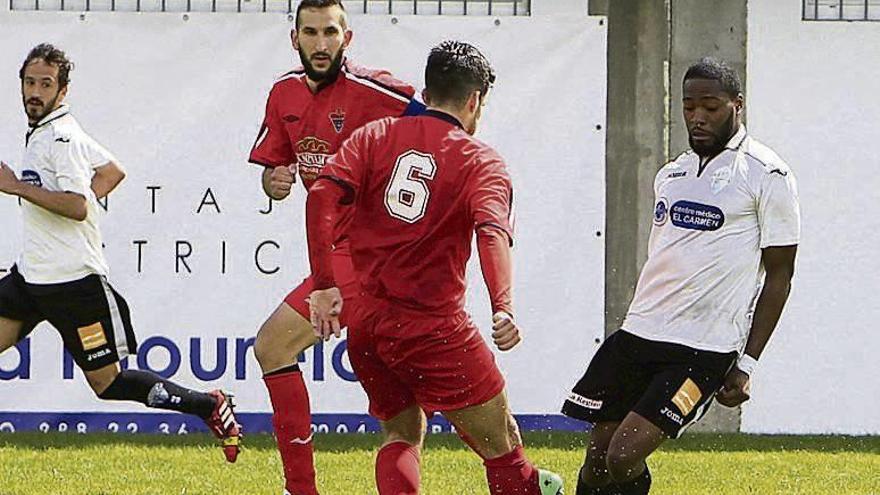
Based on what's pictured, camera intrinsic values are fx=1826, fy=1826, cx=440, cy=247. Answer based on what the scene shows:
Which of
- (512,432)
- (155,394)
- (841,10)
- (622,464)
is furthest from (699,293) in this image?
(841,10)

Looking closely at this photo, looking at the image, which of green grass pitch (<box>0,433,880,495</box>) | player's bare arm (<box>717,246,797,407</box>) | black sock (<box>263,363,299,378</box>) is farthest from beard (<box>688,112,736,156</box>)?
green grass pitch (<box>0,433,880,495</box>)

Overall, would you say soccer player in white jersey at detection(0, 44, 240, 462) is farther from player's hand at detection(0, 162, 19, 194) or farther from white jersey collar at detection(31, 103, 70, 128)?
player's hand at detection(0, 162, 19, 194)

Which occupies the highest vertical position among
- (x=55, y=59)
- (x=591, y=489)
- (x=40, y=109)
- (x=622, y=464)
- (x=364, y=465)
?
(x=55, y=59)

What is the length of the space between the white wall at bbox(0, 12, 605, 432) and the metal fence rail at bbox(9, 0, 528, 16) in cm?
11

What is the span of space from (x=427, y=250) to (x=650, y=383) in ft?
4.74

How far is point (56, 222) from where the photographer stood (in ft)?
29.0

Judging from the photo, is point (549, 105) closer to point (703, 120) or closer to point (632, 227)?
point (632, 227)

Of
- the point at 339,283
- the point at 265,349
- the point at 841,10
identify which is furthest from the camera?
the point at 841,10

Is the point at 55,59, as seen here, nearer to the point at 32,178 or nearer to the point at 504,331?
the point at 32,178

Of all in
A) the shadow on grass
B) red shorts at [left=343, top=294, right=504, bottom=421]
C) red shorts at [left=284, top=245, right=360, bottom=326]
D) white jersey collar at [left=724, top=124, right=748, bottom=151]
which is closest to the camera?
red shorts at [left=343, top=294, right=504, bottom=421]

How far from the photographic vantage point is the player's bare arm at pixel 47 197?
27.9 ft

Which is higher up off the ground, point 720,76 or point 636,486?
point 720,76

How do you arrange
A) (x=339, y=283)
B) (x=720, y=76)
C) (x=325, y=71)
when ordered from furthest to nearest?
(x=325, y=71)
(x=339, y=283)
(x=720, y=76)

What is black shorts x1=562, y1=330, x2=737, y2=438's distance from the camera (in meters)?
6.83
